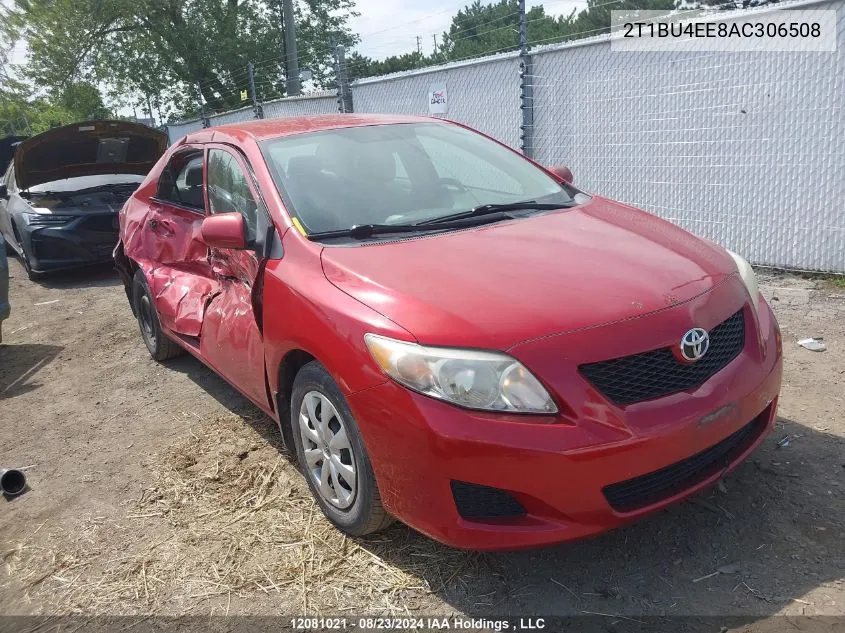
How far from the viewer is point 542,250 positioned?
104 inches

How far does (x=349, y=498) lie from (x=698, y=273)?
1570mm

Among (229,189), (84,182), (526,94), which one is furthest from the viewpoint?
(84,182)

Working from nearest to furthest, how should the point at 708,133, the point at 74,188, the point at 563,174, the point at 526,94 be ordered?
the point at 563,174, the point at 708,133, the point at 526,94, the point at 74,188

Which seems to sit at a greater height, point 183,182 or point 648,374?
point 183,182

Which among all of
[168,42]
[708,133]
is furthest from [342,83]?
[168,42]

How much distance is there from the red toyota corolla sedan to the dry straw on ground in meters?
0.19

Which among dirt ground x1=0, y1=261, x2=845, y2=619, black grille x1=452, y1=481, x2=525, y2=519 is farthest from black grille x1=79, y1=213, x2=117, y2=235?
black grille x1=452, y1=481, x2=525, y2=519

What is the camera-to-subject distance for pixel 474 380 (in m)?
2.10

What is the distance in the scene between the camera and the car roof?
3.56 m

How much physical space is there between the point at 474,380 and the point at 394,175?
1530 mm

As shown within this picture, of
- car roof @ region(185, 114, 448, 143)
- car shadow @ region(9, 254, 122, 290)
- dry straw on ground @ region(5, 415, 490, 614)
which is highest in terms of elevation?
car roof @ region(185, 114, 448, 143)

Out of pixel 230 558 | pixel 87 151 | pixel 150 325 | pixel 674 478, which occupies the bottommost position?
pixel 230 558

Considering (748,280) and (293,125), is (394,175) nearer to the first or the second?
(293,125)

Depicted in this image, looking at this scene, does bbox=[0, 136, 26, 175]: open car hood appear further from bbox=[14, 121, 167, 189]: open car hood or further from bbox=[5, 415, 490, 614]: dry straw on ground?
bbox=[5, 415, 490, 614]: dry straw on ground
